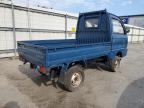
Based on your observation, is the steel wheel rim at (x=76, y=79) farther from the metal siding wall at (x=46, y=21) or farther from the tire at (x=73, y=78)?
the metal siding wall at (x=46, y=21)

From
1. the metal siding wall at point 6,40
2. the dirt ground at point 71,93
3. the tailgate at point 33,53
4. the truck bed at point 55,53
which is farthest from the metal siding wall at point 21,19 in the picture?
the tailgate at point 33,53

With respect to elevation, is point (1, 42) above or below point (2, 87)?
above

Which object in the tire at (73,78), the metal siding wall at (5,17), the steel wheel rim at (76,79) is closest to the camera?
the tire at (73,78)

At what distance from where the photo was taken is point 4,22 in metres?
7.91

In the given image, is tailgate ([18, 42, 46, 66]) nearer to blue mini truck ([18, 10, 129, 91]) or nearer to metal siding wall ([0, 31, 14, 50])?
blue mini truck ([18, 10, 129, 91])

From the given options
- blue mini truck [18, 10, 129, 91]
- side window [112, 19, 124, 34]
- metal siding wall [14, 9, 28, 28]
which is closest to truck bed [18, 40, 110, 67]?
blue mini truck [18, 10, 129, 91]

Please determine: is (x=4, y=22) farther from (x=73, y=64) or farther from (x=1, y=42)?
(x=73, y=64)

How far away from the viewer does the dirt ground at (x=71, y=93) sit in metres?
3.63

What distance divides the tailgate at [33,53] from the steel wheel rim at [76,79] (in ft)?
3.97

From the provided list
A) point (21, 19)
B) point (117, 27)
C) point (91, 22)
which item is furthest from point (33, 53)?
point (21, 19)

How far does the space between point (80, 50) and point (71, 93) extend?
1312mm

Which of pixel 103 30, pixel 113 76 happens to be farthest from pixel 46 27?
pixel 113 76

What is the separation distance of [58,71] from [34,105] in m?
1.12

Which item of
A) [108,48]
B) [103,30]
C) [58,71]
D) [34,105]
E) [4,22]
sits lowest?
[34,105]
